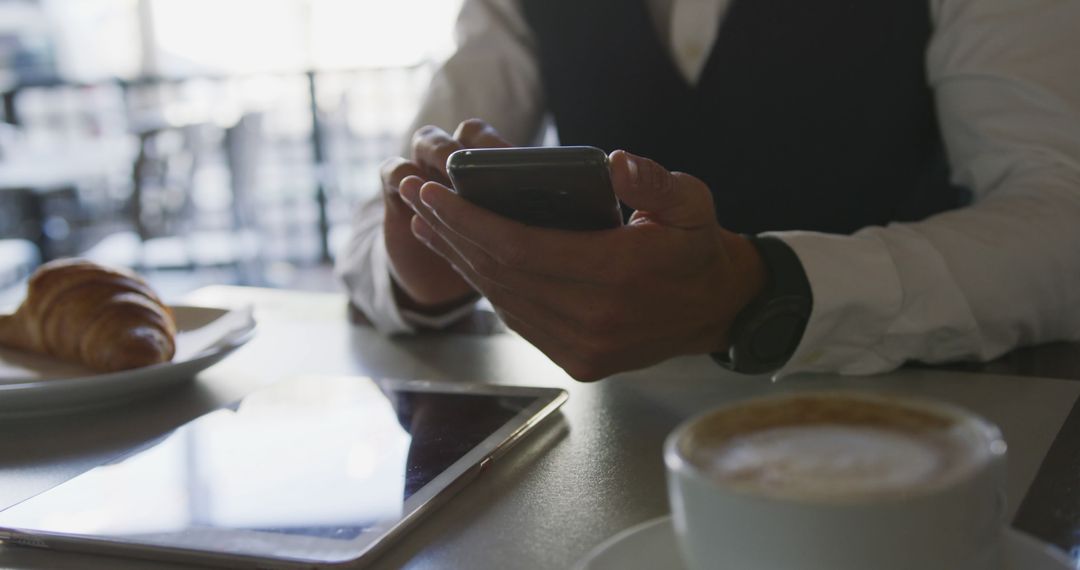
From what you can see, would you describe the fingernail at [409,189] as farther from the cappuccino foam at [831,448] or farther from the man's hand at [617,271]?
the cappuccino foam at [831,448]

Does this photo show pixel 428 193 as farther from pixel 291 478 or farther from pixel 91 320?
pixel 91 320

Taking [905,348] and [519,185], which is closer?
[519,185]

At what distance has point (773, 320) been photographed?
581 millimetres

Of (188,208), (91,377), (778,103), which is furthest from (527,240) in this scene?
(188,208)

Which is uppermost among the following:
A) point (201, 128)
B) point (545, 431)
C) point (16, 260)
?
point (545, 431)

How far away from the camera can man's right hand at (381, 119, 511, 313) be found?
0.63 meters

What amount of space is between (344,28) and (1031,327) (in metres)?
4.89

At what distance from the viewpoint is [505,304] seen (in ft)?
1.86

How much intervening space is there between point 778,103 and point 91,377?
2.07 ft

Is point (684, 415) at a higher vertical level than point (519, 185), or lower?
lower

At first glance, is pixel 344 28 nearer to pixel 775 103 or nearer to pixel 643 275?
pixel 775 103

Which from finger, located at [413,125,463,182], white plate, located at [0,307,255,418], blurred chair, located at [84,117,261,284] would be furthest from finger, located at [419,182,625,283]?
blurred chair, located at [84,117,261,284]

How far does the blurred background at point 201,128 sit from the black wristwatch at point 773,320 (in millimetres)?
2945

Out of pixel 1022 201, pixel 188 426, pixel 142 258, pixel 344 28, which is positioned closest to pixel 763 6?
pixel 1022 201
